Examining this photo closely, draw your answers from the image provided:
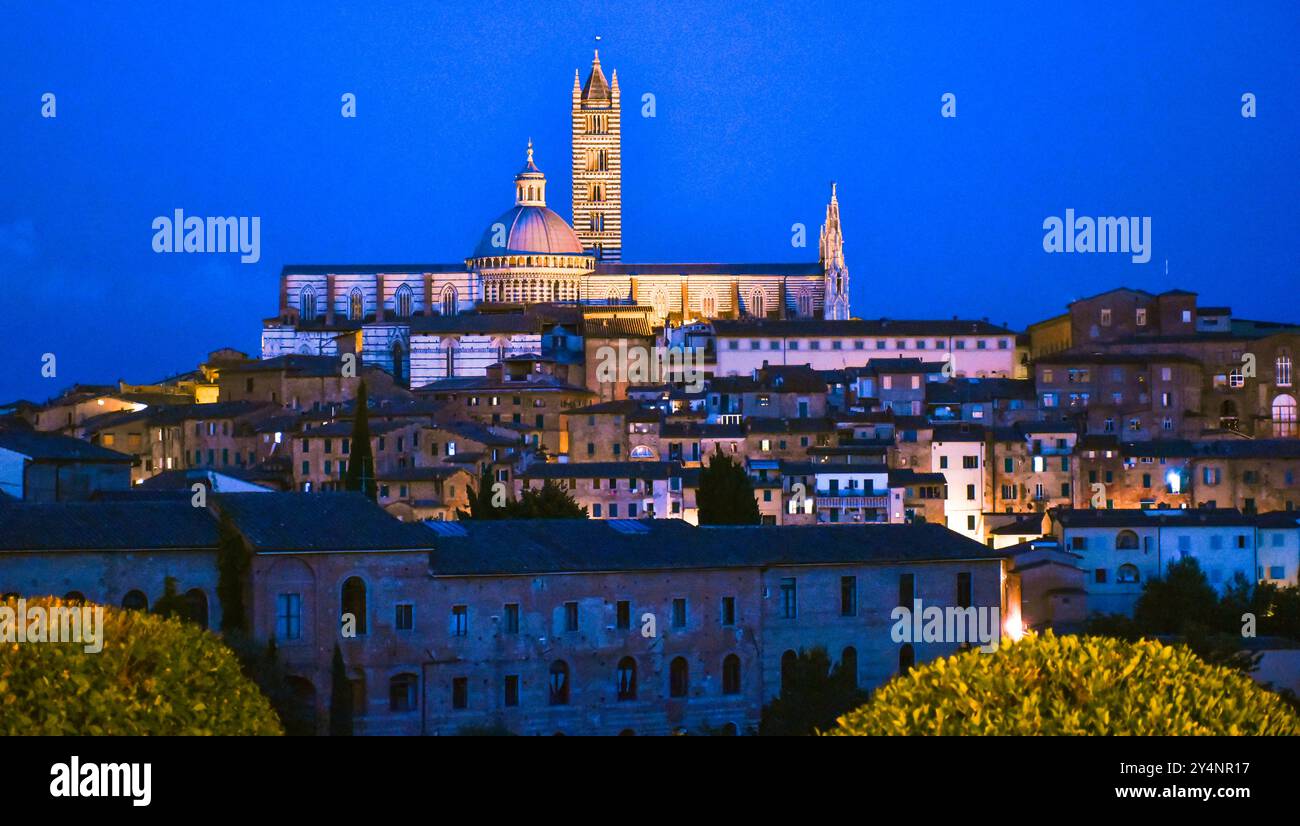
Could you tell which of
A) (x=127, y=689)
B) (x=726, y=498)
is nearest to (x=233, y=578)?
(x=127, y=689)

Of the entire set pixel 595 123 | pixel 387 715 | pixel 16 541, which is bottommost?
pixel 387 715

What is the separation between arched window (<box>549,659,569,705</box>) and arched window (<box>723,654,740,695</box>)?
2.78 metres

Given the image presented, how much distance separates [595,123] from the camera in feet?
378

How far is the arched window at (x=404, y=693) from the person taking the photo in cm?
3316

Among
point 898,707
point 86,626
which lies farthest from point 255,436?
point 898,707

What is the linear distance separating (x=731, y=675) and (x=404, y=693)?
18.0ft

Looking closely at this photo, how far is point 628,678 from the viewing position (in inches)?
1382

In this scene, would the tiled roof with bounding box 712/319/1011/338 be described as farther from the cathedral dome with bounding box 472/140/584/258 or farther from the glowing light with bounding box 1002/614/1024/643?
the glowing light with bounding box 1002/614/1024/643

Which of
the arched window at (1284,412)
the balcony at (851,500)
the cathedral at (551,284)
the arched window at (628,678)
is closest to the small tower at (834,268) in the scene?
the cathedral at (551,284)

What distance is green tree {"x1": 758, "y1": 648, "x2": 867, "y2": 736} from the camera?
3216cm

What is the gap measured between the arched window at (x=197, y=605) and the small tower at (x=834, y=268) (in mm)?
67944

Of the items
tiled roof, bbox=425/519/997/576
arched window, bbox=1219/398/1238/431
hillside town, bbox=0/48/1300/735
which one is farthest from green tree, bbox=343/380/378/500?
arched window, bbox=1219/398/1238/431
